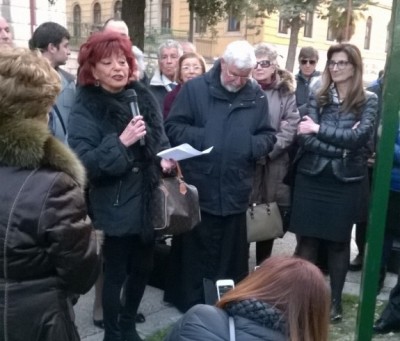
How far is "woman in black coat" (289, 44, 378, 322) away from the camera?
375 centimetres

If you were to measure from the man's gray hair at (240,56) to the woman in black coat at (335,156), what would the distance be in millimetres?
547

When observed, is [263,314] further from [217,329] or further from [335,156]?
[335,156]

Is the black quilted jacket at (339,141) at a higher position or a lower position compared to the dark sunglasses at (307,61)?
lower

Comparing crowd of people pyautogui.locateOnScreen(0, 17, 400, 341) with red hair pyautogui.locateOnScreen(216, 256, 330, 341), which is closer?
red hair pyautogui.locateOnScreen(216, 256, 330, 341)

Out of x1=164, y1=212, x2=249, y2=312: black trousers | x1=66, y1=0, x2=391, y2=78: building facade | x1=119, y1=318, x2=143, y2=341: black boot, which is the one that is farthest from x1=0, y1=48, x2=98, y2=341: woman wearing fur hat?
x1=66, y1=0, x2=391, y2=78: building facade

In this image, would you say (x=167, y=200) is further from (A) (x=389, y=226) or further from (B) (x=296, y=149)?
(A) (x=389, y=226)

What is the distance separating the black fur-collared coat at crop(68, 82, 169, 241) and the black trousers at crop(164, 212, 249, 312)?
0.77 metres

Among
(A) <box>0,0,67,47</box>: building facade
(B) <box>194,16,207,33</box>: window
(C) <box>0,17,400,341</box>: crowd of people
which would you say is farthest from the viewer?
(A) <box>0,0,67,47</box>: building facade

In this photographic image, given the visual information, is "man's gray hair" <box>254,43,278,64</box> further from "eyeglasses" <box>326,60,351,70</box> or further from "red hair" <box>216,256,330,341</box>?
"red hair" <box>216,256,330,341</box>

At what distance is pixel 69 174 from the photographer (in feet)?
7.12

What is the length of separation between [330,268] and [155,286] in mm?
1420

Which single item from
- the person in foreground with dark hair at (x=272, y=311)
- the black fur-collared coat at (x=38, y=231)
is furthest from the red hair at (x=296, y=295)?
the black fur-collared coat at (x=38, y=231)

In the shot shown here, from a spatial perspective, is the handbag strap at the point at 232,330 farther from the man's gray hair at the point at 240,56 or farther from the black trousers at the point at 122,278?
the man's gray hair at the point at 240,56

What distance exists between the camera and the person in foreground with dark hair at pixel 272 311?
1754 millimetres
